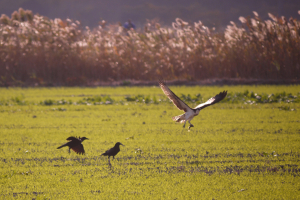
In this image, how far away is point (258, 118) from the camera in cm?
1084

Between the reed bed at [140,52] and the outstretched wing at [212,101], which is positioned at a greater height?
the reed bed at [140,52]

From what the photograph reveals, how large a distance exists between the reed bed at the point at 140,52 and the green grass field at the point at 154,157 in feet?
31.9

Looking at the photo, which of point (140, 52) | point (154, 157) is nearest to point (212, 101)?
point (154, 157)

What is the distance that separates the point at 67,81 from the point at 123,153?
58.7 ft

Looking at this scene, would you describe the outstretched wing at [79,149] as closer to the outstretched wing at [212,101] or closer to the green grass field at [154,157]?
the green grass field at [154,157]

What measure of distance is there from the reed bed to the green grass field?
31.9 feet

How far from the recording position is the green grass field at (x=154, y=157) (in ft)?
16.0

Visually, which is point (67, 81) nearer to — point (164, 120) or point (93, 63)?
point (93, 63)

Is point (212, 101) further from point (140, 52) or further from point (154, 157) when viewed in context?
point (140, 52)

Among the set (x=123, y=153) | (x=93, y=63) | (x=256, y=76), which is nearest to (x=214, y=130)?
(x=123, y=153)

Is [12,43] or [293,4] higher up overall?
[293,4]

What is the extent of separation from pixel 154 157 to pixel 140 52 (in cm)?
1706

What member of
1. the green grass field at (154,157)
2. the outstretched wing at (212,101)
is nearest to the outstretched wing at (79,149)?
the green grass field at (154,157)

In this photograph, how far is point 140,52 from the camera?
23.1 meters
